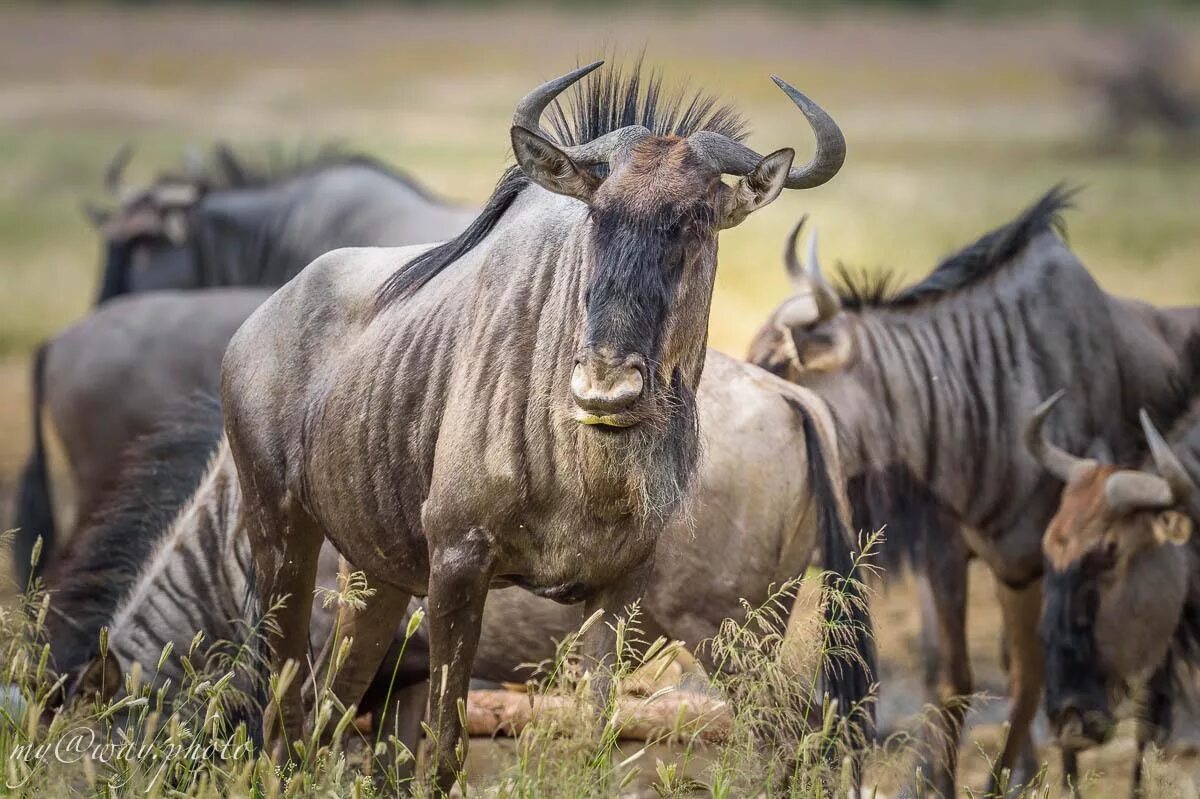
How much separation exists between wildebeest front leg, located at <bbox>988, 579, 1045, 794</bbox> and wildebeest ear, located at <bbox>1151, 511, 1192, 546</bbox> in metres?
0.79

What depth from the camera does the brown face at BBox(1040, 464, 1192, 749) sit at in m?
5.19

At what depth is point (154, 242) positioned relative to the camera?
1009 centimetres

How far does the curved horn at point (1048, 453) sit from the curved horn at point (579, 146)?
2.89m

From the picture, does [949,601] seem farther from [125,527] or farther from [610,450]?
[610,450]

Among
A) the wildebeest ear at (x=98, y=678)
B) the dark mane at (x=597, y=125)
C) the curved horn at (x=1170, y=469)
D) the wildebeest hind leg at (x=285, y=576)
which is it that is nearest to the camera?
the dark mane at (x=597, y=125)

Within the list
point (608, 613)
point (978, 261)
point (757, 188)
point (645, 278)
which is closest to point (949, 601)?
point (978, 261)

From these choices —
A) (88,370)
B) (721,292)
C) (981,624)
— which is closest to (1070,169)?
(721,292)

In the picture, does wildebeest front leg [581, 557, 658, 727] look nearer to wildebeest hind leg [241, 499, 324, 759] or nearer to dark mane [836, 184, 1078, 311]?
wildebeest hind leg [241, 499, 324, 759]

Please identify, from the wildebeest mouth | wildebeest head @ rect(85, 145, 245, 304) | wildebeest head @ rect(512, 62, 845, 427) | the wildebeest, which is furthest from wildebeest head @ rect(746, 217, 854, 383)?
wildebeest head @ rect(85, 145, 245, 304)

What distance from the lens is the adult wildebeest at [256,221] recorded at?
9039 mm

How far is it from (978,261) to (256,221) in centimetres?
500

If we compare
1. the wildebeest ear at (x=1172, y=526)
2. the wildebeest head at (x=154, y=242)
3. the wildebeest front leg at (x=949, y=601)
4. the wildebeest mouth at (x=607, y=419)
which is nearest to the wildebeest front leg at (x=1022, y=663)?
the wildebeest front leg at (x=949, y=601)

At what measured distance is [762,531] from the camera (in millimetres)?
4012

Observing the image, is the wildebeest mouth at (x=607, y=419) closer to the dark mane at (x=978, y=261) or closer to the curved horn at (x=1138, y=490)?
the curved horn at (x=1138, y=490)
